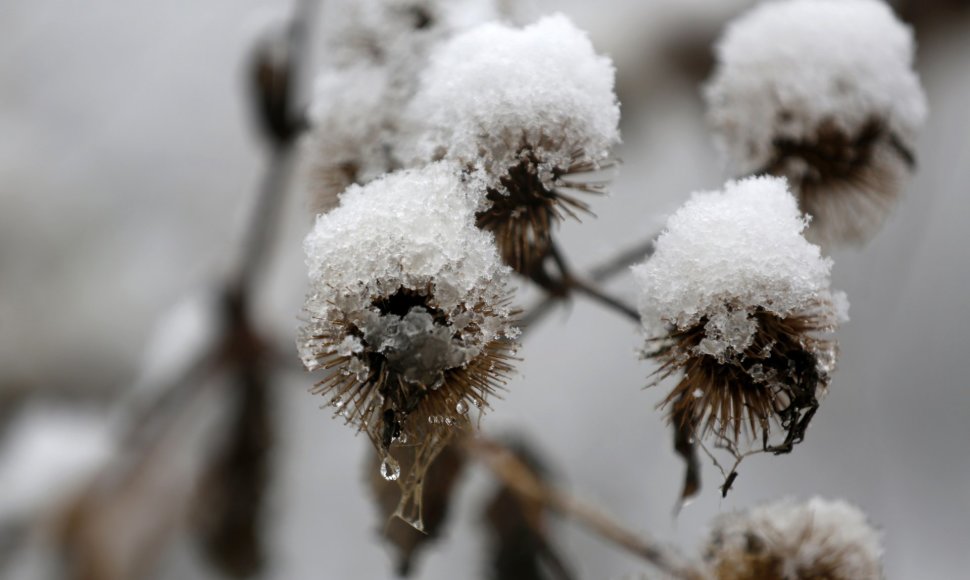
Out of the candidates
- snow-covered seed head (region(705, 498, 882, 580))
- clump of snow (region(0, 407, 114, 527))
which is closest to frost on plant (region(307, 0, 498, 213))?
snow-covered seed head (region(705, 498, 882, 580))

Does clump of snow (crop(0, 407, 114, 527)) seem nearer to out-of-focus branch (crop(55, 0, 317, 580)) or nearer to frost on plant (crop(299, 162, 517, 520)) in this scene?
out-of-focus branch (crop(55, 0, 317, 580))

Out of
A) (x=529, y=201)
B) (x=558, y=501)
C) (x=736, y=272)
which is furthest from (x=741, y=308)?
(x=558, y=501)

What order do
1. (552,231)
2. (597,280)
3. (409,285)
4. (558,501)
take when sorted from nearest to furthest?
(409,285), (552,231), (597,280), (558,501)

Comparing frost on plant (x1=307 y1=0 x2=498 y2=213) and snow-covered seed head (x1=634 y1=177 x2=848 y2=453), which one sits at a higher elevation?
frost on plant (x1=307 y1=0 x2=498 y2=213)

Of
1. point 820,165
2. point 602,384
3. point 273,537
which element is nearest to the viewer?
point 820,165

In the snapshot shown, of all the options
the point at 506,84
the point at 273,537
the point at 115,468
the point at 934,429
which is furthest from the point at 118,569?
the point at 934,429

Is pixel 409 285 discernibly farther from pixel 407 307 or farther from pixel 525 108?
pixel 525 108

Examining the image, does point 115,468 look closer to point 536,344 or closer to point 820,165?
point 536,344
